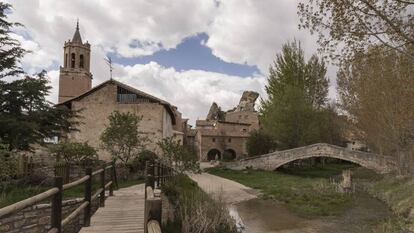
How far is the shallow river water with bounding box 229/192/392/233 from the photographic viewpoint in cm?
1767

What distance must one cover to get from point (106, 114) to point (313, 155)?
1900 centimetres

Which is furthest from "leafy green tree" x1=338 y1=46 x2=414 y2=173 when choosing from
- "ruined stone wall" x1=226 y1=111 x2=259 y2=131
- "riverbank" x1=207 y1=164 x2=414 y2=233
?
"ruined stone wall" x1=226 y1=111 x2=259 y2=131

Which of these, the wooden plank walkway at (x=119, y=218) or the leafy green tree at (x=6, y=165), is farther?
the leafy green tree at (x=6, y=165)

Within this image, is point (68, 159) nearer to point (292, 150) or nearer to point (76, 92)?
point (292, 150)

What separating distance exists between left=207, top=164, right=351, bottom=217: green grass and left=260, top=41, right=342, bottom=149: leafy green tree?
4.30 m

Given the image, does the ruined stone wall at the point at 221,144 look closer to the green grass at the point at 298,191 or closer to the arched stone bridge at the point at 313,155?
the arched stone bridge at the point at 313,155

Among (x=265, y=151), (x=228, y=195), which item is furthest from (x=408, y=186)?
(x=265, y=151)

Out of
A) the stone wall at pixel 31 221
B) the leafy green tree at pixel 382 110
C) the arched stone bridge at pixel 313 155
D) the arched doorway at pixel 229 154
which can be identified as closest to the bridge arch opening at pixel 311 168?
the arched stone bridge at pixel 313 155

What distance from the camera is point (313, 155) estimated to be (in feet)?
136

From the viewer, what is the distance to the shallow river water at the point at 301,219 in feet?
58.0

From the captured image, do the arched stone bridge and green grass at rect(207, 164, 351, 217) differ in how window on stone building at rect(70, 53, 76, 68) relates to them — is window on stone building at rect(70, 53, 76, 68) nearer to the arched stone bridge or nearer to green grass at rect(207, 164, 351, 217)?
green grass at rect(207, 164, 351, 217)

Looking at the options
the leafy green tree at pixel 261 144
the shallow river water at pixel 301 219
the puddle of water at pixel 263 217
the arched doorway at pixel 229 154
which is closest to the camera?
the shallow river water at pixel 301 219

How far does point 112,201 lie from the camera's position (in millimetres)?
12781

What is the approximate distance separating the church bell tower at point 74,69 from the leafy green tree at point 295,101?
20915 millimetres
